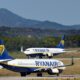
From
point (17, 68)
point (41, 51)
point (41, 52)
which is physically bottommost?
point (41, 52)

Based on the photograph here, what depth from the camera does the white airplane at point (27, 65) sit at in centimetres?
6675

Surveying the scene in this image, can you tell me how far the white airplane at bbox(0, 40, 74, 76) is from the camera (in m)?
66.8

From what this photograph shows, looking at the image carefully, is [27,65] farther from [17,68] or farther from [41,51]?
[41,51]

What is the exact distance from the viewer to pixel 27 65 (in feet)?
220

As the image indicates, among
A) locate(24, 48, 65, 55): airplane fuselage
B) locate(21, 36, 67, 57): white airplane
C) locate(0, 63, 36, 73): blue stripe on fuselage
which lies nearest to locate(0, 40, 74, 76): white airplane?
locate(0, 63, 36, 73): blue stripe on fuselage

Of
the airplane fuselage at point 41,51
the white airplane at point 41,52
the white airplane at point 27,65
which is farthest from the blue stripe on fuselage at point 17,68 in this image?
the airplane fuselage at point 41,51

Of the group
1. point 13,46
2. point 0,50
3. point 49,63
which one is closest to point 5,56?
point 0,50

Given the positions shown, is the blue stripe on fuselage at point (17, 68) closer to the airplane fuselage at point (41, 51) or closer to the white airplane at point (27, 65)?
the white airplane at point (27, 65)

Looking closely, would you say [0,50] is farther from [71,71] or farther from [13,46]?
[13,46]

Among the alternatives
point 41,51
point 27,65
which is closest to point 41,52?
point 41,51

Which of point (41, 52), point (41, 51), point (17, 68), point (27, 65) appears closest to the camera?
point (17, 68)

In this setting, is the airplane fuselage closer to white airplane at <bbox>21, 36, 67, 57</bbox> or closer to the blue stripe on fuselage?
white airplane at <bbox>21, 36, 67, 57</bbox>

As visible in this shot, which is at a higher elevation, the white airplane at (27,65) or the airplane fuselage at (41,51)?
→ the white airplane at (27,65)

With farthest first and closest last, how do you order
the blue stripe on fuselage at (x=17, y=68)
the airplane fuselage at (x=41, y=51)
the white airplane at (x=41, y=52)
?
the airplane fuselage at (x=41, y=51) → the white airplane at (x=41, y=52) → the blue stripe on fuselage at (x=17, y=68)
